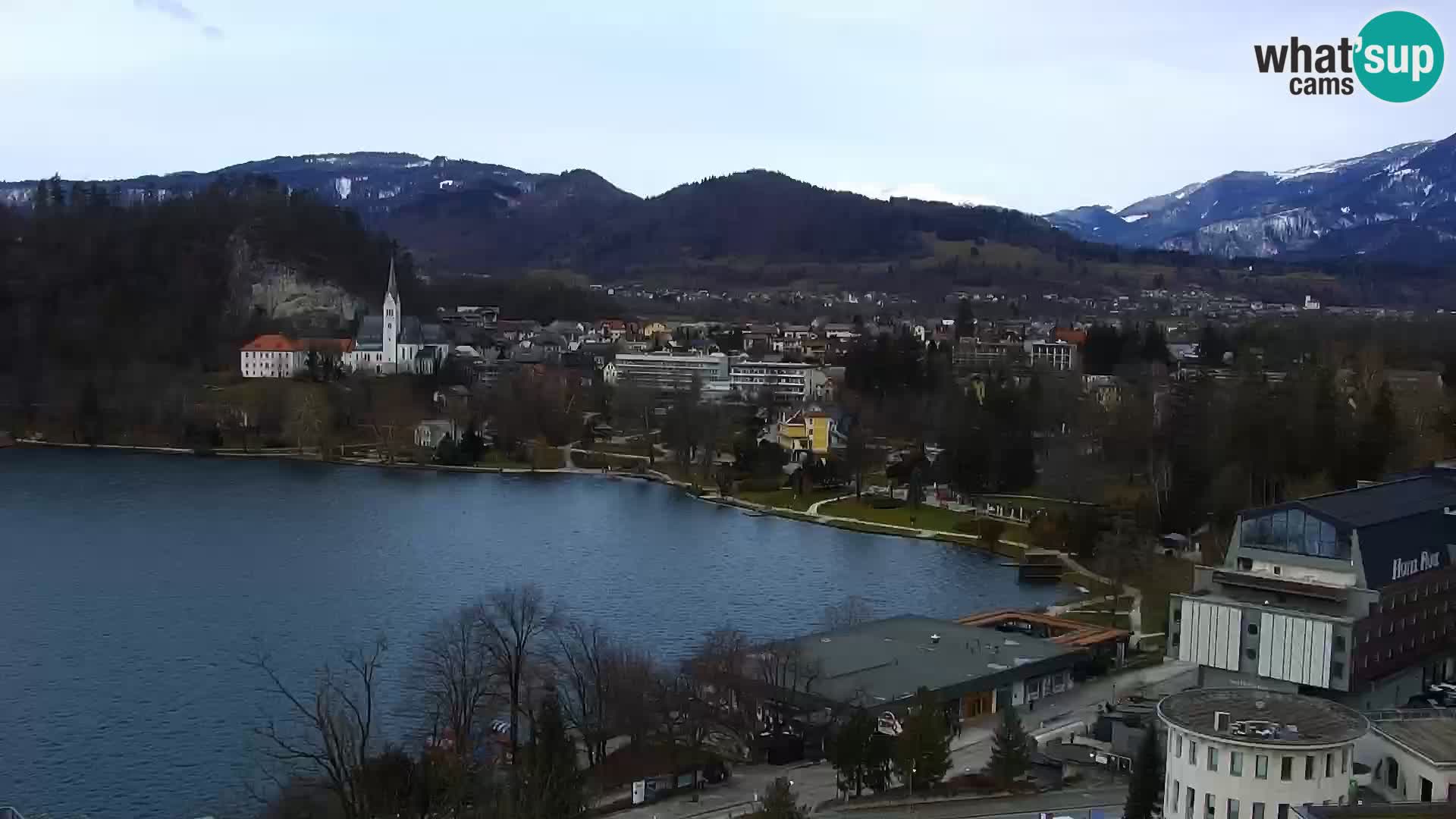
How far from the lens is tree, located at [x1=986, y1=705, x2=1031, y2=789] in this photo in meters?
7.97

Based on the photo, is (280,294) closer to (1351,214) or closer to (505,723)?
(505,723)

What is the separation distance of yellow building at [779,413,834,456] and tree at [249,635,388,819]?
44.4 ft

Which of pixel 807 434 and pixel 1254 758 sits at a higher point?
pixel 1254 758

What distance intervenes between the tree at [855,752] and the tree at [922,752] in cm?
18

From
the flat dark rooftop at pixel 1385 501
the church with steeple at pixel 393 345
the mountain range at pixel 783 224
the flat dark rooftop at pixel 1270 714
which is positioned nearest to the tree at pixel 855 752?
the flat dark rooftop at pixel 1270 714

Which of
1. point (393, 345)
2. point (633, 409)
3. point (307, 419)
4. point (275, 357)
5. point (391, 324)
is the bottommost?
point (307, 419)

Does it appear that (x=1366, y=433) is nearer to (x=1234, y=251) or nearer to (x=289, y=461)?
(x=289, y=461)

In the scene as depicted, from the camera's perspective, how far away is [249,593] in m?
14.0

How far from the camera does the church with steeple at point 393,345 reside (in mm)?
33125

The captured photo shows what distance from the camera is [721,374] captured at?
32.3 m

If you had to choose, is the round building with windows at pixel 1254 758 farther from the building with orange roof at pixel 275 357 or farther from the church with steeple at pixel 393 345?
the church with steeple at pixel 393 345

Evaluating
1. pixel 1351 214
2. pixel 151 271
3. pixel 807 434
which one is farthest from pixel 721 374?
pixel 1351 214

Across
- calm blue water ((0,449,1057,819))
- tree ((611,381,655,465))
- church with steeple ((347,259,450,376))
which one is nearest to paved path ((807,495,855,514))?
calm blue water ((0,449,1057,819))

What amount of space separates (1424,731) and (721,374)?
25477 millimetres
